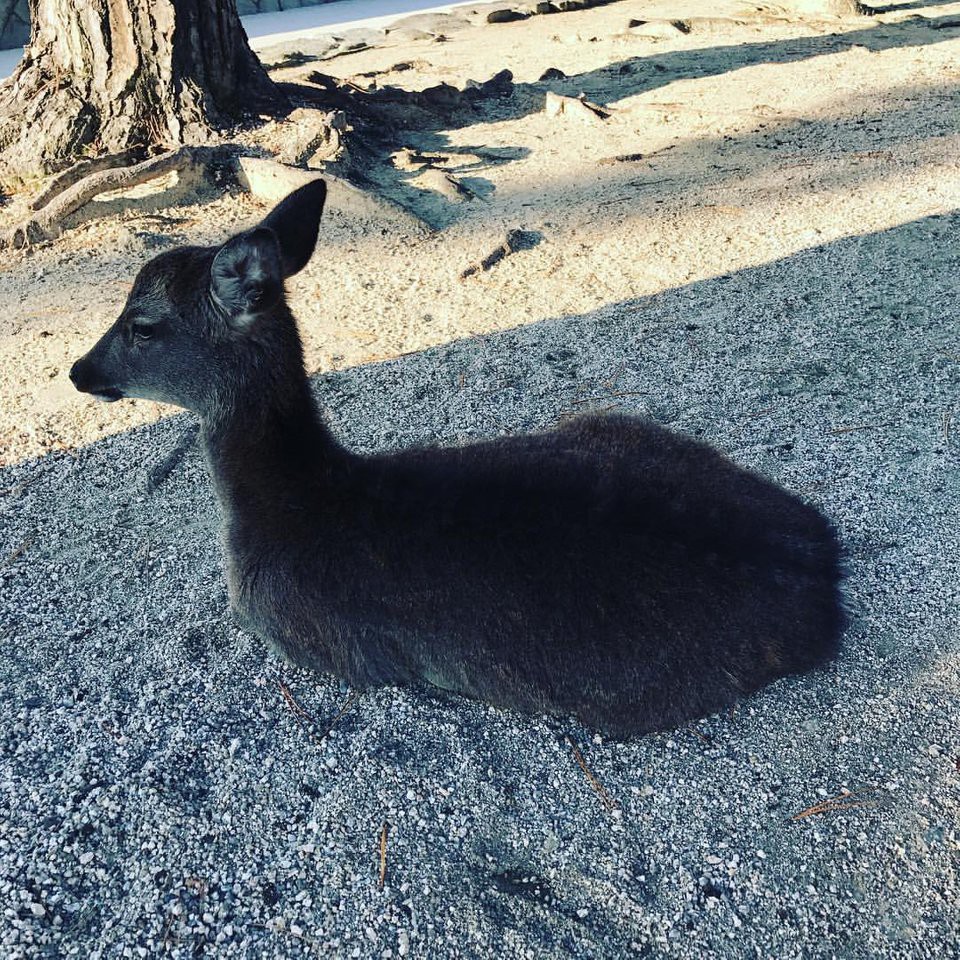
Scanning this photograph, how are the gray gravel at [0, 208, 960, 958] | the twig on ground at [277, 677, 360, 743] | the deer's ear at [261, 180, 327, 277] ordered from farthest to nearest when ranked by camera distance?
the deer's ear at [261, 180, 327, 277] < the twig on ground at [277, 677, 360, 743] < the gray gravel at [0, 208, 960, 958]

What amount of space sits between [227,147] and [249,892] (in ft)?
18.9

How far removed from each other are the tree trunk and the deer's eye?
4.13 m

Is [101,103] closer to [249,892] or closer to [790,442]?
[790,442]

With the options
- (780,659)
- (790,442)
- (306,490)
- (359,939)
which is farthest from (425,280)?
(359,939)

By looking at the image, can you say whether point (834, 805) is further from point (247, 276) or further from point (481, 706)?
point (247, 276)

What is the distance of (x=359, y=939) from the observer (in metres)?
2.33

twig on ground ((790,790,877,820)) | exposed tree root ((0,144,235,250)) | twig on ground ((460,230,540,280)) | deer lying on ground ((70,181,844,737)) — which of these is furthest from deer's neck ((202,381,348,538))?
exposed tree root ((0,144,235,250))

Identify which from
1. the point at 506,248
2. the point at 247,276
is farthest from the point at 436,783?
the point at 506,248

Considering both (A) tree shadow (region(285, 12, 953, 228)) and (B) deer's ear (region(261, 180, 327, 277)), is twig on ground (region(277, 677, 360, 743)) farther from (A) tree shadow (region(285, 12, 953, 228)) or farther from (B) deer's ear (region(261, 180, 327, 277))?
(A) tree shadow (region(285, 12, 953, 228))

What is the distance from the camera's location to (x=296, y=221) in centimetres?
322

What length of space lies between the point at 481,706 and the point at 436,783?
32 centimetres

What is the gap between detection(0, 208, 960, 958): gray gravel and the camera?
2350 mm

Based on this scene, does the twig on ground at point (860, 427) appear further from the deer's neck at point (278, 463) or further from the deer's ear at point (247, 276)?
the deer's ear at point (247, 276)

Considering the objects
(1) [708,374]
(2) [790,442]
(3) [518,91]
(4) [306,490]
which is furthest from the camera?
(3) [518,91]
